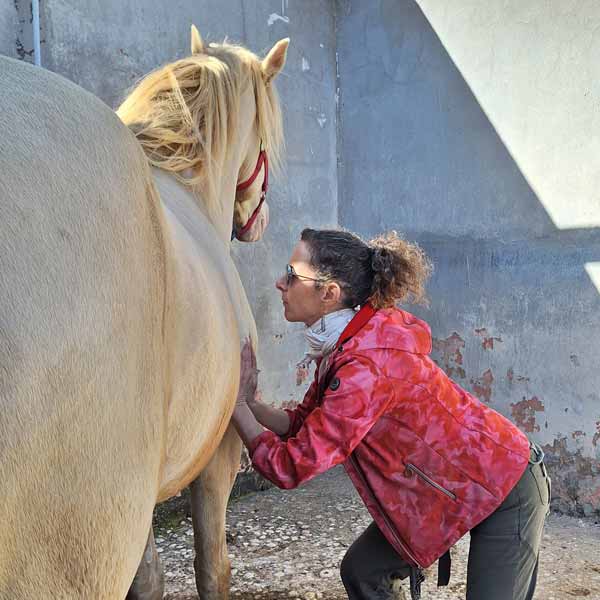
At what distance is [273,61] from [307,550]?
2.07m

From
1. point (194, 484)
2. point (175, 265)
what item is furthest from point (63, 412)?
point (194, 484)

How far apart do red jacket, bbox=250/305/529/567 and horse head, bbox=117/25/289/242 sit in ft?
2.10

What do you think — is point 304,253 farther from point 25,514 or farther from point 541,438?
point 541,438

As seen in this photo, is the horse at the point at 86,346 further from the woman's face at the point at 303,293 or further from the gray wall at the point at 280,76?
the gray wall at the point at 280,76

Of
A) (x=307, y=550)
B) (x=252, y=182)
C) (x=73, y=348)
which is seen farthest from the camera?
(x=307, y=550)

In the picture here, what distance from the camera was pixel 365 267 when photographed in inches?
67.2

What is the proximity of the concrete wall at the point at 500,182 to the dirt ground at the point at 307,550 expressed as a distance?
53 cm

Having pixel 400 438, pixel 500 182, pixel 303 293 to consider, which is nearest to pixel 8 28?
pixel 303 293

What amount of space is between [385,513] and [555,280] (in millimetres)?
2242

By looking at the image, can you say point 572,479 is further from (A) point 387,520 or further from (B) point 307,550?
(A) point 387,520

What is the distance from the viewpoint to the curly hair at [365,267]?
167 cm

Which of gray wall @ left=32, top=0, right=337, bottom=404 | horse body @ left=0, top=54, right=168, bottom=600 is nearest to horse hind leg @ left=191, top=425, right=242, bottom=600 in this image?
horse body @ left=0, top=54, right=168, bottom=600

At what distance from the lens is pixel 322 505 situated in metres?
3.60

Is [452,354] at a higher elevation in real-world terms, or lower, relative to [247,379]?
lower
